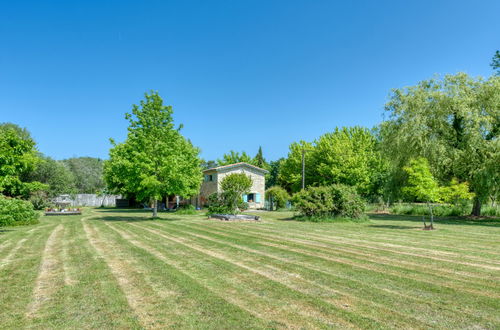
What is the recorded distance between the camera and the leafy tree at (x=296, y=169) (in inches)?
2008

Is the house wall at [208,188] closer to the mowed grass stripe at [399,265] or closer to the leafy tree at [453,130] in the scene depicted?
the leafy tree at [453,130]

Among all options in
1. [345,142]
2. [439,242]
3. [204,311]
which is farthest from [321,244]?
[345,142]

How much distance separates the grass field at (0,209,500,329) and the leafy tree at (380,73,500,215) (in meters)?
16.5

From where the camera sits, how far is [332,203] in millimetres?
23875

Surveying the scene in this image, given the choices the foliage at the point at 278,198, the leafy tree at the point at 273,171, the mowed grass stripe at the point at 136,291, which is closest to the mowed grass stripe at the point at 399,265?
the mowed grass stripe at the point at 136,291

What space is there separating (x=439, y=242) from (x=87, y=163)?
12246cm

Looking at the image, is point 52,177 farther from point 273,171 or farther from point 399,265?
point 273,171

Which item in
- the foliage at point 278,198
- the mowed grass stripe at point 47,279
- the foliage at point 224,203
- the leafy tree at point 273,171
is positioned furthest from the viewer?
the leafy tree at point 273,171

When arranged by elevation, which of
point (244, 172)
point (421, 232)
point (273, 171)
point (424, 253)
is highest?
point (273, 171)

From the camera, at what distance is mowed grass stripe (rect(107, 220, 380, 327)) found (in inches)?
185

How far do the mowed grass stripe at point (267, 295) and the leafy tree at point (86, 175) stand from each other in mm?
81768

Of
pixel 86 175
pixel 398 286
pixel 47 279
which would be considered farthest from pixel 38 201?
pixel 86 175

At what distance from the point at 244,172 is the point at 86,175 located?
74314 mm

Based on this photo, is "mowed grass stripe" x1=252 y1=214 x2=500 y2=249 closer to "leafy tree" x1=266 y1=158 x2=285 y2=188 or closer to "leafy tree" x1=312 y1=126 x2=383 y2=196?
"leafy tree" x1=312 y1=126 x2=383 y2=196
